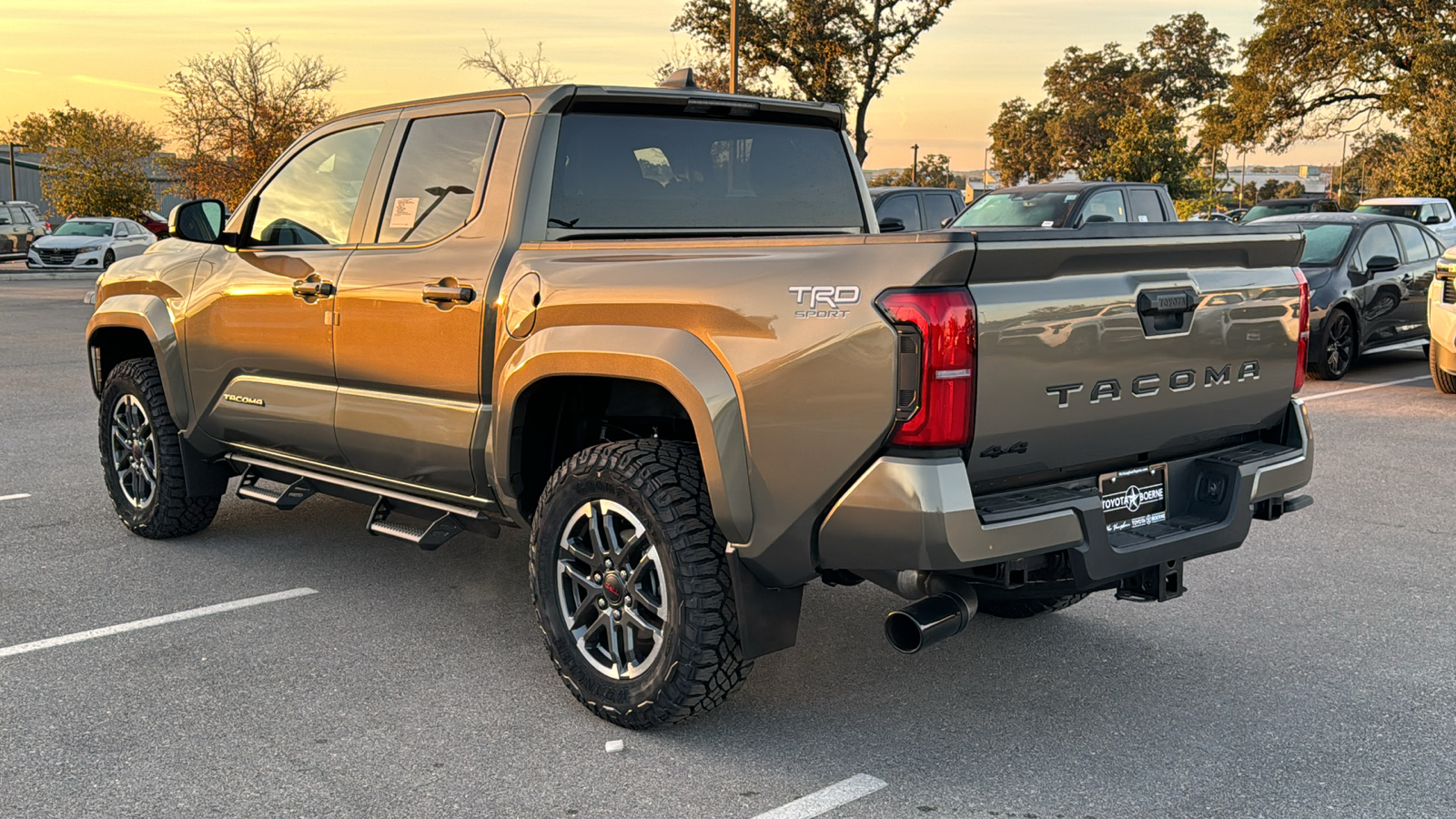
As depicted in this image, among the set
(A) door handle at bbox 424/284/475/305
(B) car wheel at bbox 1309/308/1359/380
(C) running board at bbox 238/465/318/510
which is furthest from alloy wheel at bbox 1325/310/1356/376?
(A) door handle at bbox 424/284/475/305

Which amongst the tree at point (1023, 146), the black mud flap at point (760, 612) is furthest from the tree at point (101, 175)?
the tree at point (1023, 146)

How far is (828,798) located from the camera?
3.50 meters

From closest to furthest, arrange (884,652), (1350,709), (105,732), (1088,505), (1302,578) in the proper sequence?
(1088,505), (105,732), (1350,709), (884,652), (1302,578)

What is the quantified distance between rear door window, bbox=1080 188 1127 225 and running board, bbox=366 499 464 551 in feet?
39.7

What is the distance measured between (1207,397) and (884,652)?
59.9 inches

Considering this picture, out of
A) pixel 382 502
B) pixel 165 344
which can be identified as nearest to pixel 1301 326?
pixel 382 502

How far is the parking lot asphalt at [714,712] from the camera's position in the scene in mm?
3508

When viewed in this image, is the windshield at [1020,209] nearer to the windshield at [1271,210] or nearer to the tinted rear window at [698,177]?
the tinted rear window at [698,177]

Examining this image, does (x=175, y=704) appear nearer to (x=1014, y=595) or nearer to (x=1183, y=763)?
(x=1014, y=595)

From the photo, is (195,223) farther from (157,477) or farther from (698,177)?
(698,177)

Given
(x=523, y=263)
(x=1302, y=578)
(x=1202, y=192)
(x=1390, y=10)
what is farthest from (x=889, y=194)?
(x=1390, y=10)

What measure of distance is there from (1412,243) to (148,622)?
533 inches

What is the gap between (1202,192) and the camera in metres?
43.5

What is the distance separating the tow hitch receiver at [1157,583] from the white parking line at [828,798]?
991 mm
